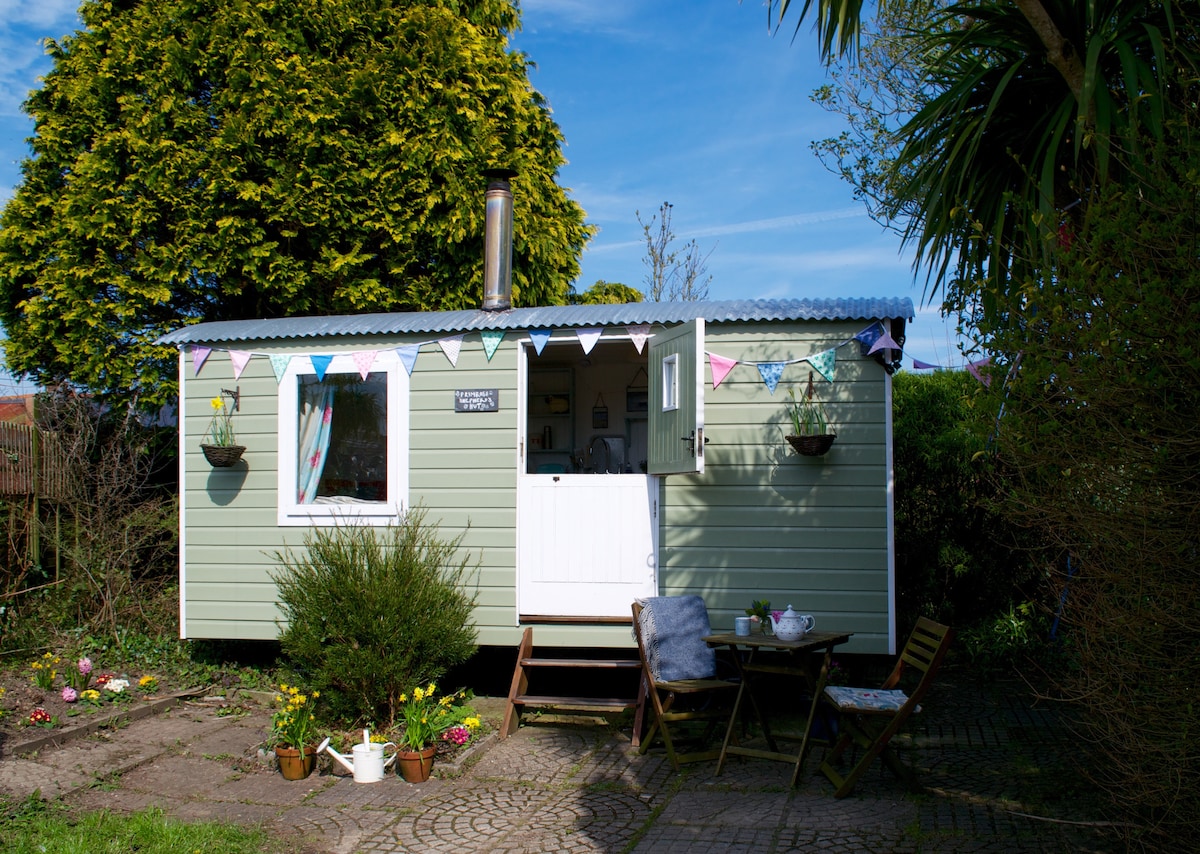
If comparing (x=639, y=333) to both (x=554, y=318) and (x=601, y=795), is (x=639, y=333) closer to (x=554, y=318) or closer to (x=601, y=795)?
(x=554, y=318)

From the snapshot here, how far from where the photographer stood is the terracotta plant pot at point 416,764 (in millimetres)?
5156

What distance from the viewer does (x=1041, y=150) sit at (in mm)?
4938

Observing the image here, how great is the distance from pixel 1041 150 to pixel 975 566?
4.41m

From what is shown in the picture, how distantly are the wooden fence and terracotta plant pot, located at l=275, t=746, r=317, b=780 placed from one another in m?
4.03

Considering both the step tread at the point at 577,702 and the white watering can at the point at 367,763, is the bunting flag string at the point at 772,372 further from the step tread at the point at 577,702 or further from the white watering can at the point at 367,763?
the white watering can at the point at 367,763

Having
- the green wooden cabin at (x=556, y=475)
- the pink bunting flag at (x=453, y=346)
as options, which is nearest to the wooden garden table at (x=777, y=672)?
the green wooden cabin at (x=556, y=475)

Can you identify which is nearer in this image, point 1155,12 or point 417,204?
point 1155,12

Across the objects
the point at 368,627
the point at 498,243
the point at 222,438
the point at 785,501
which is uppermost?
the point at 498,243

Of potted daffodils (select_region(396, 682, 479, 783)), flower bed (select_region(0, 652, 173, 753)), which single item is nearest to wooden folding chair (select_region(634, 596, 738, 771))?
potted daffodils (select_region(396, 682, 479, 783))

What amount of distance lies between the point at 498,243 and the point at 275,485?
8.21ft

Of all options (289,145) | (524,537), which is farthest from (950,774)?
(289,145)

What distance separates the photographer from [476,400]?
22.3 feet

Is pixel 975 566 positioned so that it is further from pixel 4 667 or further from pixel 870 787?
pixel 4 667

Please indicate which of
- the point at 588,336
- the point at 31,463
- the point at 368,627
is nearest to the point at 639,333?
the point at 588,336
